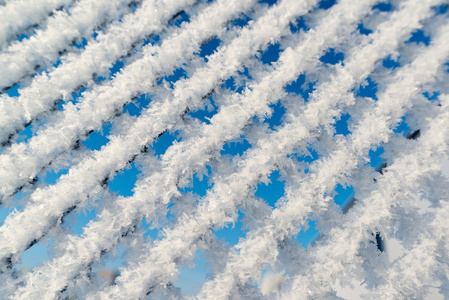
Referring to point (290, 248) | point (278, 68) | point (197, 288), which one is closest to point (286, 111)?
point (278, 68)

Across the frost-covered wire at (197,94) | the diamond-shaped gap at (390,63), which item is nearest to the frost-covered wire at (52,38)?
the frost-covered wire at (197,94)

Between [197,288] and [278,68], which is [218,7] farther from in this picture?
[197,288]

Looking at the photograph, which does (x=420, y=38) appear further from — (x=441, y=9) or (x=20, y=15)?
(x=20, y=15)

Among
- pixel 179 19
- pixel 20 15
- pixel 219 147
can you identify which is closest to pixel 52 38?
pixel 20 15

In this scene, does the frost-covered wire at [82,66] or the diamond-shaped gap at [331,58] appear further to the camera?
the diamond-shaped gap at [331,58]

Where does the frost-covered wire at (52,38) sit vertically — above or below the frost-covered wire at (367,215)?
above

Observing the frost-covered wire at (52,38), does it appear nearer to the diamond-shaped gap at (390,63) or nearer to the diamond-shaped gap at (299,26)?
the diamond-shaped gap at (299,26)

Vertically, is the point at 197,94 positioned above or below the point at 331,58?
above

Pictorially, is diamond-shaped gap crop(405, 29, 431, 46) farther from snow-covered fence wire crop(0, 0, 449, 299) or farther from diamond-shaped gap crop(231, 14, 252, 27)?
diamond-shaped gap crop(231, 14, 252, 27)
